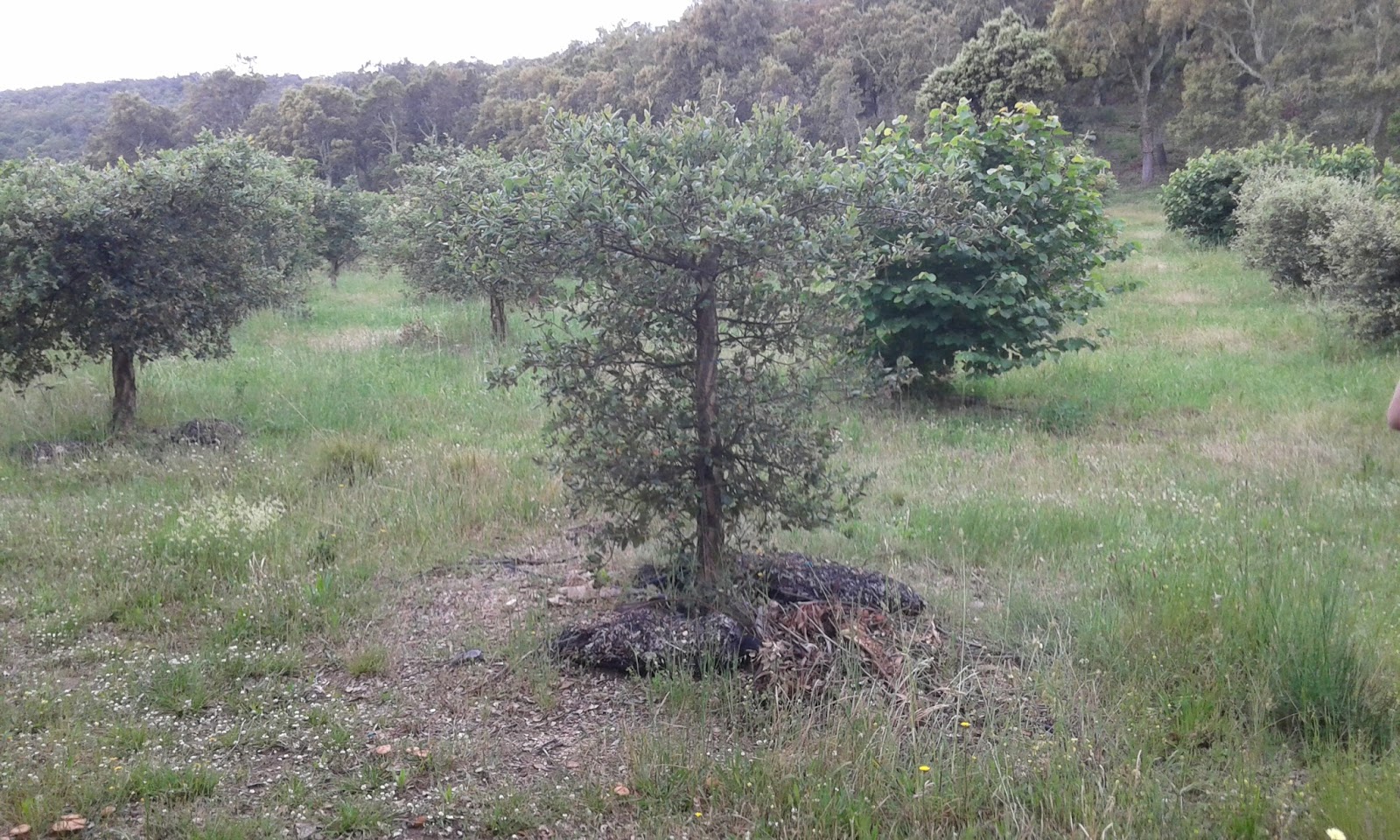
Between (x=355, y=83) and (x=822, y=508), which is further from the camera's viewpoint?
(x=355, y=83)

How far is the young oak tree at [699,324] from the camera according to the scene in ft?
12.9

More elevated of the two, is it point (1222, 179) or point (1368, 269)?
point (1222, 179)

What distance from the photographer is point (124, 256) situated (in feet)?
24.7

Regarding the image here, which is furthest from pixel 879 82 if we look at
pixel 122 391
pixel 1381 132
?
pixel 122 391

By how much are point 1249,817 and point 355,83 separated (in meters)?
54.6

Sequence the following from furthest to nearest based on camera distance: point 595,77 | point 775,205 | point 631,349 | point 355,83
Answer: point 355,83
point 595,77
point 631,349
point 775,205

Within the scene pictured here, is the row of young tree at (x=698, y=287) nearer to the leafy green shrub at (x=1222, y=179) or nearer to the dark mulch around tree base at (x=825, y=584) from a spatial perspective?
the dark mulch around tree base at (x=825, y=584)

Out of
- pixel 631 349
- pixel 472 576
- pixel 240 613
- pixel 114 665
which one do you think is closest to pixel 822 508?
pixel 631 349

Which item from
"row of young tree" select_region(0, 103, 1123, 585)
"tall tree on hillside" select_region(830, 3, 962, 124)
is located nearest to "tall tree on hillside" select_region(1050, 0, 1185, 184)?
"tall tree on hillside" select_region(830, 3, 962, 124)

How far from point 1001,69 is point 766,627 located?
3398 cm

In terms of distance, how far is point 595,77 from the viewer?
1465 inches

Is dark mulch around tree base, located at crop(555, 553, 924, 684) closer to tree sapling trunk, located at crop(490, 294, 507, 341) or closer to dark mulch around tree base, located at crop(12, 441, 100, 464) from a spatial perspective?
dark mulch around tree base, located at crop(12, 441, 100, 464)

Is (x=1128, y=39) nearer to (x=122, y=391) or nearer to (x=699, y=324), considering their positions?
(x=122, y=391)

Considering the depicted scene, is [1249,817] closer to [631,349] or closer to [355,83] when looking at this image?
[631,349]
